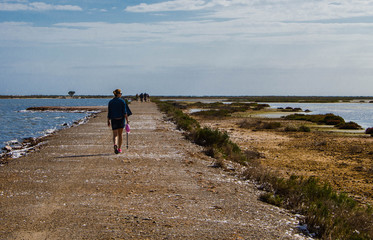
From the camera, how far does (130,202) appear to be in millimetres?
6793

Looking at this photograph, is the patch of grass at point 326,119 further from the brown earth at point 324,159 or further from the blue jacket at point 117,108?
the blue jacket at point 117,108

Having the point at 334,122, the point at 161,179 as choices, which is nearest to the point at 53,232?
the point at 161,179

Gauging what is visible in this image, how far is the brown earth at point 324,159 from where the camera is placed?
11.4 metres

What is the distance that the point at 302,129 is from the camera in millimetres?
27484

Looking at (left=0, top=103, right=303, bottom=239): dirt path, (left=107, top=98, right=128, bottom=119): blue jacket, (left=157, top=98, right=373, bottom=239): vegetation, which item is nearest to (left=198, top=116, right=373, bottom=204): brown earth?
(left=157, top=98, right=373, bottom=239): vegetation

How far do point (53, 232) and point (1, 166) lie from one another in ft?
19.8

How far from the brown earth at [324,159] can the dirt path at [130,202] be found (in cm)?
374

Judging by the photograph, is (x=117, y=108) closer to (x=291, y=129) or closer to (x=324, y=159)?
(x=324, y=159)

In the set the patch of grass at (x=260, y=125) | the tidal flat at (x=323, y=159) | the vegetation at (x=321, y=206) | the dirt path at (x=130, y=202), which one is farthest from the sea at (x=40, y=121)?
the vegetation at (x=321, y=206)

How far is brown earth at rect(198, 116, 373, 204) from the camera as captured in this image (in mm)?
11422

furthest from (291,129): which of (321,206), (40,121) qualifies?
(40,121)

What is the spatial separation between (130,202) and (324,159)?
11069mm

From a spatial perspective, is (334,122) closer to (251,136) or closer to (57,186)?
(251,136)

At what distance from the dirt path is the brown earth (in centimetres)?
374
